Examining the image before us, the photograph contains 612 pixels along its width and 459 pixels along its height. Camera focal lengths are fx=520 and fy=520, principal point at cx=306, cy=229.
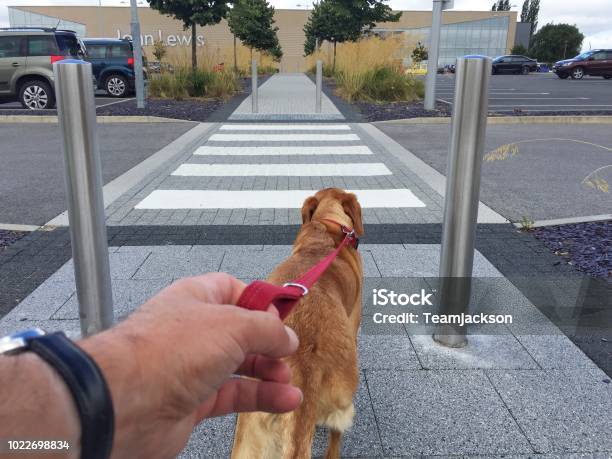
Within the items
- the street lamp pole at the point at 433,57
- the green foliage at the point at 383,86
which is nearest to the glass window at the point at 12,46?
the green foliage at the point at 383,86

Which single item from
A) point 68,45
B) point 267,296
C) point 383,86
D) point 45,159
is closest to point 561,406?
point 267,296

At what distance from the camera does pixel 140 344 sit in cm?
89

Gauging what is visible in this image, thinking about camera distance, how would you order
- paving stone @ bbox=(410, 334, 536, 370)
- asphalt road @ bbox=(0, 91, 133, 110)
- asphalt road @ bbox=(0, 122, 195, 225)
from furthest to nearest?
asphalt road @ bbox=(0, 91, 133, 110)
asphalt road @ bbox=(0, 122, 195, 225)
paving stone @ bbox=(410, 334, 536, 370)

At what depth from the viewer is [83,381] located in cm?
75

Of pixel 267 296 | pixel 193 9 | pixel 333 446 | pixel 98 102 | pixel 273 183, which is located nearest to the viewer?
pixel 267 296

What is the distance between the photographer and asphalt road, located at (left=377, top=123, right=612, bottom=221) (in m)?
6.30

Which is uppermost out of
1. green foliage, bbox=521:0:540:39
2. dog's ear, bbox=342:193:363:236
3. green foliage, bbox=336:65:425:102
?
green foliage, bbox=521:0:540:39

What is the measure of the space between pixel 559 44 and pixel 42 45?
70906 millimetres

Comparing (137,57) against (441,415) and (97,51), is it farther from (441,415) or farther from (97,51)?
(441,415)

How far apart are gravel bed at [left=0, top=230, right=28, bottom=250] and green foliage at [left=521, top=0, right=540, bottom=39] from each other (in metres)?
95.8

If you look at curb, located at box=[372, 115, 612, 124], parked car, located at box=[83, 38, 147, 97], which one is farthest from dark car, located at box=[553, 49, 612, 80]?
parked car, located at box=[83, 38, 147, 97]

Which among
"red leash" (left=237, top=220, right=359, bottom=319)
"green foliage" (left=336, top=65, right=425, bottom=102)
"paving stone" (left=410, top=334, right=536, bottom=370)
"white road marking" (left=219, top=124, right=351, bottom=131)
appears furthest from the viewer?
"green foliage" (left=336, top=65, right=425, bottom=102)

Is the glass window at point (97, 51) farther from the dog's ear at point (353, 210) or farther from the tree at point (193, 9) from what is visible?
the dog's ear at point (353, 210)

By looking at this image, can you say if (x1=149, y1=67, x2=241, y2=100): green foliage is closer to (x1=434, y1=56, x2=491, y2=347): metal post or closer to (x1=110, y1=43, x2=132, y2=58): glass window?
(x1=110, y1=43, x2=132, y2=58): glass window
